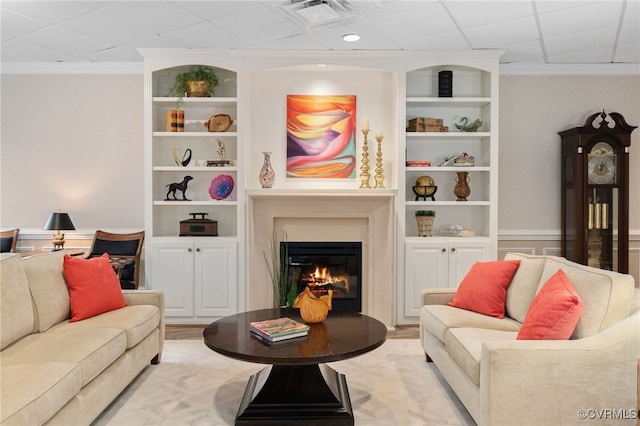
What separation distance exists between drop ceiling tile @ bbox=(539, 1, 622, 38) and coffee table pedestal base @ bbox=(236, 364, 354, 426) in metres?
3.14

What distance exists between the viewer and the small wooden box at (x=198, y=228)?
4.81m

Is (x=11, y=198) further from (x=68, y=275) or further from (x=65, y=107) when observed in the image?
(x=68, y=275)

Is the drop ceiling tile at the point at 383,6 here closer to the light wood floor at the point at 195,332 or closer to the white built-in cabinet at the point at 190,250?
the white built-in cabinet at the point at 190,250

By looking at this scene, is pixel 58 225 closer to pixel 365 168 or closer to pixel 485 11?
pixel 365 168

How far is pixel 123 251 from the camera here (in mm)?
4766

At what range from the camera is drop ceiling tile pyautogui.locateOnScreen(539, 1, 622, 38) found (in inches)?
142

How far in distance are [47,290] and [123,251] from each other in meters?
1.80

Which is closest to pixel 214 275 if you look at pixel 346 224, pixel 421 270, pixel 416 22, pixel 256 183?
pixel 256 183

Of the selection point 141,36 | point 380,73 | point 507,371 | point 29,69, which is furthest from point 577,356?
point 29,69

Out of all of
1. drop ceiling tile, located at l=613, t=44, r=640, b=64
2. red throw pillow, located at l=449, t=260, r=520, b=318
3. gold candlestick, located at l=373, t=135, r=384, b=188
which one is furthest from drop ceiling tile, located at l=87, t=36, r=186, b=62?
drop ceiling tile, located at l=613, t=44, r=640, b=64

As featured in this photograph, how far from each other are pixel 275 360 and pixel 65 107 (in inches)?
163

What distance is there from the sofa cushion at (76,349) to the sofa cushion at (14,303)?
2.3 inches

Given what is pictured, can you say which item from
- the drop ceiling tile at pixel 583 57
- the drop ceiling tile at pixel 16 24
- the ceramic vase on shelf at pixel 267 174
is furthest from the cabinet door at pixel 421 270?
the drop ceiling tile at pixel 16 24

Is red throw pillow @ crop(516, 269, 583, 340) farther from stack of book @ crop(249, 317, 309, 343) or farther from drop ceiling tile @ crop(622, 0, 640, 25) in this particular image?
drop ceiling tile @ crop(622, 0, 640, 25)
